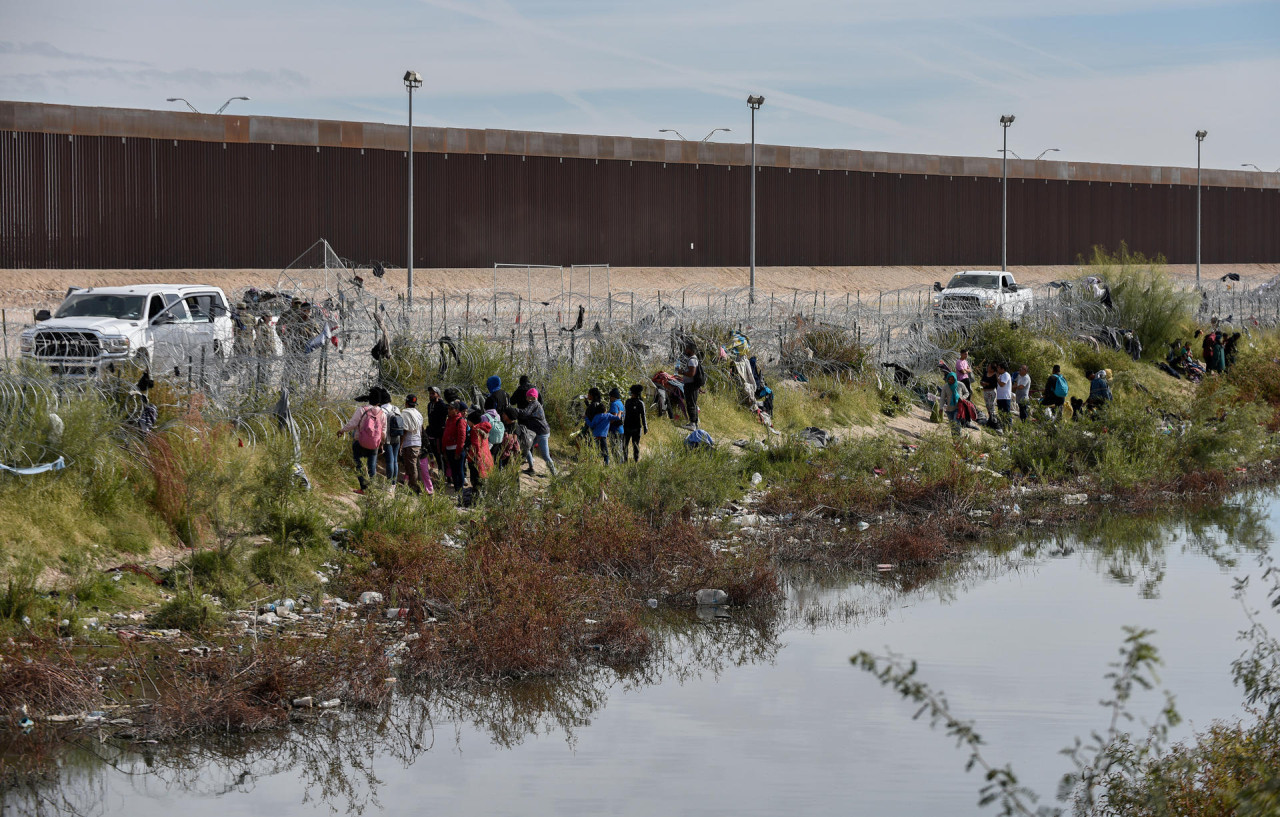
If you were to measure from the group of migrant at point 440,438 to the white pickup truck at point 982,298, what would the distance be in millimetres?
14698

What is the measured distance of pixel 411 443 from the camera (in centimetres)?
1595

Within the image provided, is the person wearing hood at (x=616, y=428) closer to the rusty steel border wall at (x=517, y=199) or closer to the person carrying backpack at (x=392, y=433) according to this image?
the person carrying backpack at (x=392, y=433)

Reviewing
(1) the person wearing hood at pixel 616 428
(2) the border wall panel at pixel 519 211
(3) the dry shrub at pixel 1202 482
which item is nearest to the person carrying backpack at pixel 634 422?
(1) the person wearing hood at pixel 616 428

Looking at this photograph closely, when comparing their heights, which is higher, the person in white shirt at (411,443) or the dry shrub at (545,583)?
the person in white shirt at (411,443)

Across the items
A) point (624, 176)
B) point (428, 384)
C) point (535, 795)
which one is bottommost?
point (535, 795)

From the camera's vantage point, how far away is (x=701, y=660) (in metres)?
11.9

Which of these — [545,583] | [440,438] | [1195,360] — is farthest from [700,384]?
[1195,360]

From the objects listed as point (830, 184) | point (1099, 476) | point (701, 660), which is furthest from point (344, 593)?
point (830, 184)

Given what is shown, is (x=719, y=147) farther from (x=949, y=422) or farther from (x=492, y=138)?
(x=949, y=422)

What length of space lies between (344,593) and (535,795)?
15.8 feet

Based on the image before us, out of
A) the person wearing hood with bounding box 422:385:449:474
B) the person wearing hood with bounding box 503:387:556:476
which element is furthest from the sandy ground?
the person wearing hood with bounding box 422:385:449:474

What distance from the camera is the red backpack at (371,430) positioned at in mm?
15492

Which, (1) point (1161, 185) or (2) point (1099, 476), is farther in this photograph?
(1) point (1161, 185)

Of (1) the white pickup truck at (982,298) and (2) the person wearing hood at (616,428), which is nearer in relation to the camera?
(2) the person wearing hood at (616,428)
